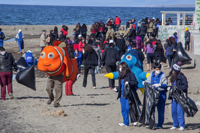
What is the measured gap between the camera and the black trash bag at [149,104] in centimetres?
665

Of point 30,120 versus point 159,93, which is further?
point 30,120

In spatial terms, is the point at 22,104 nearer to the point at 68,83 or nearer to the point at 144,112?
the point at 68,83

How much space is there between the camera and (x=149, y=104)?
6.78m

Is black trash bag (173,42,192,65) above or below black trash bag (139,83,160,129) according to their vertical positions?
above

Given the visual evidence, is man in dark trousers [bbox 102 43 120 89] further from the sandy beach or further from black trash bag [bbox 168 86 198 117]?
black trash bag [bbox 168 86 198 117]

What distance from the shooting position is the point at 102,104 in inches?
374

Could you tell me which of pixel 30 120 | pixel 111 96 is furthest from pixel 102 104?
pixel 30 120

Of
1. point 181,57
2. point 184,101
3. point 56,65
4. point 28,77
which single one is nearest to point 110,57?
point 28,77

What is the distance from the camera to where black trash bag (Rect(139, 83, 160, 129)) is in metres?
6.65

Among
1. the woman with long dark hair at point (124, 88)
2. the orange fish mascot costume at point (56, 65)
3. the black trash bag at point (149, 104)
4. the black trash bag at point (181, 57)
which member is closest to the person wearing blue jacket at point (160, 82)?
the black trash bag at point (149, 104)

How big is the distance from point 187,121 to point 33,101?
4.65 metres

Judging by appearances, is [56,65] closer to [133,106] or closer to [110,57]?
[133,106]

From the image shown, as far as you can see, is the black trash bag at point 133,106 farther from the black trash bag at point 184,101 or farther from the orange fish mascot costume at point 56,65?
the orange fish mascot costume at point 56,65

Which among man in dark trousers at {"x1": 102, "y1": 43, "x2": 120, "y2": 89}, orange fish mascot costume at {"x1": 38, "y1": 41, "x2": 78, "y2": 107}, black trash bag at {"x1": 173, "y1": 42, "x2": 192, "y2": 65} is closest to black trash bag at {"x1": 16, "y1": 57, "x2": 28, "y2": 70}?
orange fish mascot costume at {"x1": 38, "y1": 41, "x2": 78, "y2": 107}
